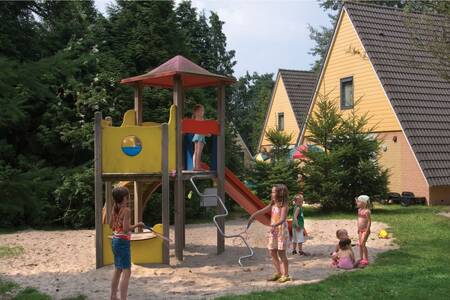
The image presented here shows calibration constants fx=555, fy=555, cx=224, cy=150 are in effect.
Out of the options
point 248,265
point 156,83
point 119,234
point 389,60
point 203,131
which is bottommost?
point 248,265

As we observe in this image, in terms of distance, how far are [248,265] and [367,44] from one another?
14.1m

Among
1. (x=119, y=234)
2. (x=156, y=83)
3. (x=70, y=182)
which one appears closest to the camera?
(x=119, y=234)

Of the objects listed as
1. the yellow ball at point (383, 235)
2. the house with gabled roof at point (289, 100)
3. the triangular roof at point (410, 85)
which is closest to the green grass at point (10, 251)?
the yellow ball at point (383, 235)

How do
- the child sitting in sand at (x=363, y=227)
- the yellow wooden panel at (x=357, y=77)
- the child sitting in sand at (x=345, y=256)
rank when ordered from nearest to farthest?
1. the child sitting in sand at (x=345, y=256)
2. the child sitting in sand at (x=363, y=227)
3. the yellow wooden panel at (x=357, y=77)

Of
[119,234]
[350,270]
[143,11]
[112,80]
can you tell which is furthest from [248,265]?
[143,11]

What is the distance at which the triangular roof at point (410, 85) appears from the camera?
723 inches

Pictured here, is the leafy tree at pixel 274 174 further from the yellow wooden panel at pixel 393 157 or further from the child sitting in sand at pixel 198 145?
the child sitting in sand at pixel 198 145

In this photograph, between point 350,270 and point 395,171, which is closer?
point 350,270

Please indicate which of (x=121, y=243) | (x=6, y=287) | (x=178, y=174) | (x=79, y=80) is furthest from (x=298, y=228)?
(x=79, y=80)

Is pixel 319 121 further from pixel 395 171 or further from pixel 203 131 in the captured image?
pixel 203 131

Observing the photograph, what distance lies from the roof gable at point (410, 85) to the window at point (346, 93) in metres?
1.87

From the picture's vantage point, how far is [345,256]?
28.2 feet

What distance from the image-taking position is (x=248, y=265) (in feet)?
30.0

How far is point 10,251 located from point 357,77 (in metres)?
15.1
